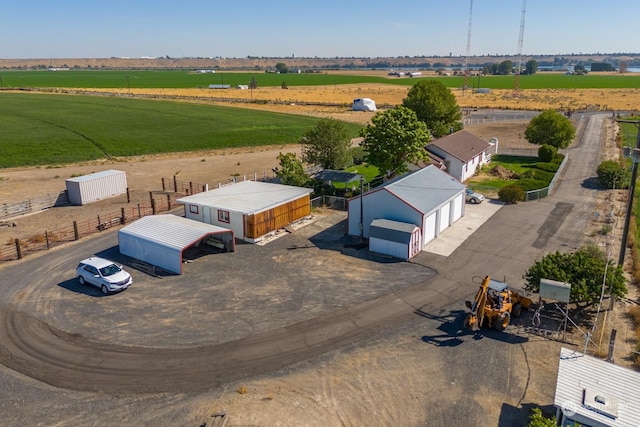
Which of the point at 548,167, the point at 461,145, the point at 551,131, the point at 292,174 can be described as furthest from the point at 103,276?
the point at 551,131

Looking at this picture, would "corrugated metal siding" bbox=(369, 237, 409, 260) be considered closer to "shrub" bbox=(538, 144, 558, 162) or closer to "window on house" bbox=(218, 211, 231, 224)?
"window on house" bbox=(218, 211, 231, 224)

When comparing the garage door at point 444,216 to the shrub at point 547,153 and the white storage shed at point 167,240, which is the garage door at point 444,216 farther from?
the shrub at point 547,153

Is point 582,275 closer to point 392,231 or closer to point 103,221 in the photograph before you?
point 392,231

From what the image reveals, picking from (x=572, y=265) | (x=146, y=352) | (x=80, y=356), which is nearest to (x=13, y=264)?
(x=80, y=356)

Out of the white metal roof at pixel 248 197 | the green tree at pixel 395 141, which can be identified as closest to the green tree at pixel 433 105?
the green tree at pixel 395 141

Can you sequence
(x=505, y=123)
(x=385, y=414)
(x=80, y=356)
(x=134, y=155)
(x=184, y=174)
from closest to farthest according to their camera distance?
(x=385, y=414)
(x=80, y=356)
(x=184, y=174)
(x=134, y=155)
(x=505, y=123)

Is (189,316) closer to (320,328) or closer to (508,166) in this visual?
(320,328)

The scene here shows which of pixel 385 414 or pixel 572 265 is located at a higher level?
pixel 572 265
